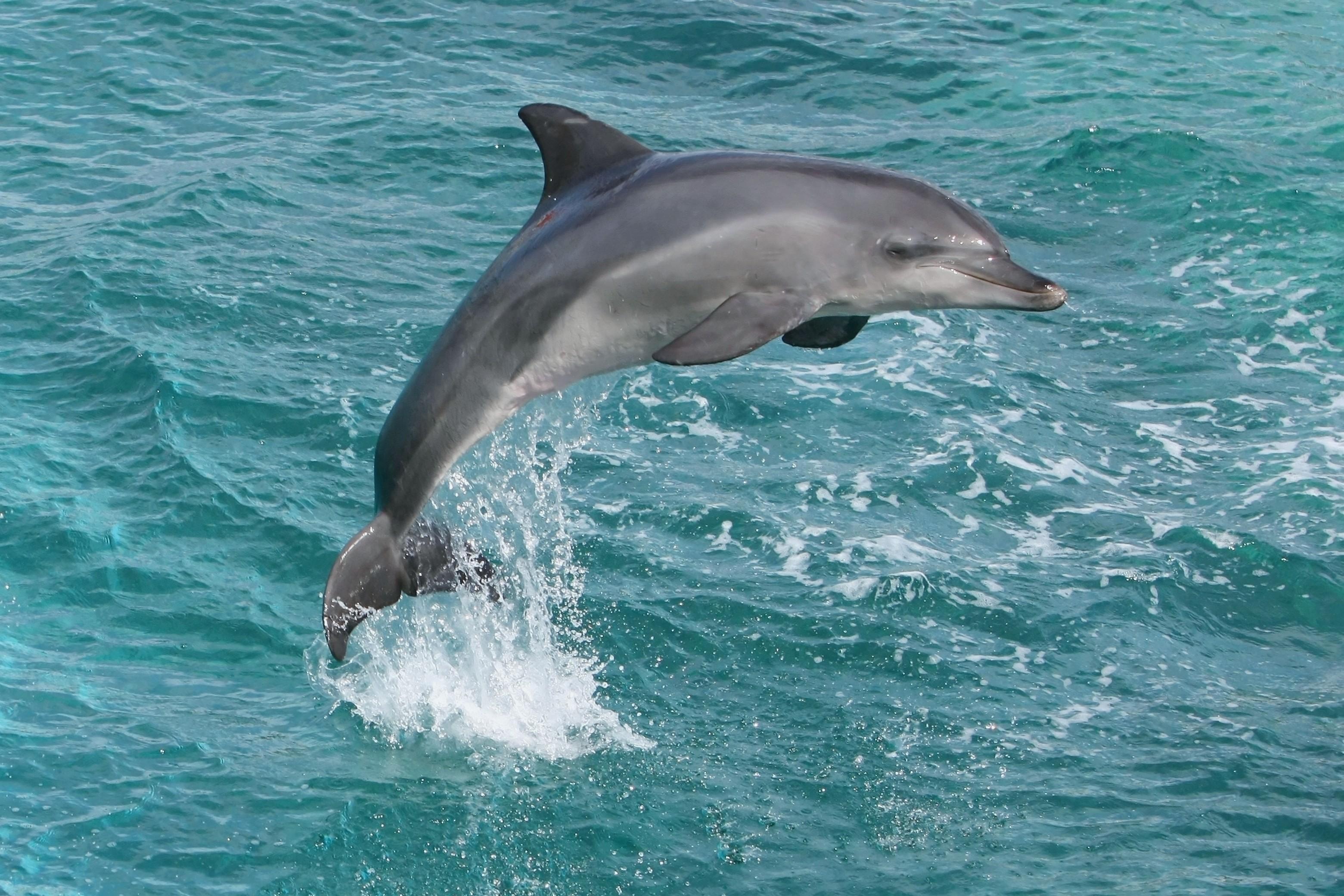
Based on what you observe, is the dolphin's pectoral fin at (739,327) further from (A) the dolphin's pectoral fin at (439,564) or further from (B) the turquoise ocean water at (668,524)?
(B) the turquoise ocean water at (668,524)

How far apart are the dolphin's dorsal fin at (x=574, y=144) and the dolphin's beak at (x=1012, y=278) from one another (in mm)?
1731

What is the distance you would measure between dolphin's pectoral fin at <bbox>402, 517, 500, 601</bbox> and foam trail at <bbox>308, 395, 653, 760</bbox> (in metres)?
0.79

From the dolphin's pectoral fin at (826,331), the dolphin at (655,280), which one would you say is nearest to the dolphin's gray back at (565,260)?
the dolphin at (655,280)

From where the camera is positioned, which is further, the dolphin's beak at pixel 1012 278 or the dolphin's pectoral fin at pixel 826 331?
the dolphin's pectoral fin at pixel 826 331

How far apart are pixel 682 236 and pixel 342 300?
899 cm

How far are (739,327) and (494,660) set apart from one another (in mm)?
4760

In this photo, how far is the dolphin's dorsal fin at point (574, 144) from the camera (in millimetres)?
7910

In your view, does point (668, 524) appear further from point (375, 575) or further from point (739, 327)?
point (739, 327)

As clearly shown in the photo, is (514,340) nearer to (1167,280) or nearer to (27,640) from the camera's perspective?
(27,640)

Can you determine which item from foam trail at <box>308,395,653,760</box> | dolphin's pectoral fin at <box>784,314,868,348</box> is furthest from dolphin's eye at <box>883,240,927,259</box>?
foam trail at <box>308,395,653,760</box>

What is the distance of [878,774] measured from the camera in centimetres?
1002

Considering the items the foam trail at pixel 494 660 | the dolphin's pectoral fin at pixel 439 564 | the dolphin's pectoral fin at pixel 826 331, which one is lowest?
the foam trail at pixel 494 660

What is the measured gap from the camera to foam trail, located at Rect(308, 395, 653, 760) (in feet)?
34.4

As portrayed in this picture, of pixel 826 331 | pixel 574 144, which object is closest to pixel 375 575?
pixel 574 144
